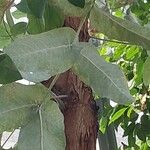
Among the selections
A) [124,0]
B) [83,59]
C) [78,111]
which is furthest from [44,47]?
[124,0]

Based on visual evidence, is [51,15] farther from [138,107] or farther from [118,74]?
[138,107]

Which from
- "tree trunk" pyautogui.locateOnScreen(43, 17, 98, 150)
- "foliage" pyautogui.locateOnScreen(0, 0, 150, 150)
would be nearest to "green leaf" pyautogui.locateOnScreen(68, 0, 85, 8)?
"foliage" pyautogui.locateOnScreen(0, 0, 150, 150)

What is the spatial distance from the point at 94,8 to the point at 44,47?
89 mm

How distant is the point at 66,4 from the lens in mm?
361

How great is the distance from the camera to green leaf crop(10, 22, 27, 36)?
0.45 m

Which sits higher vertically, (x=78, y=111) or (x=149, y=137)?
(x=78, y=111)

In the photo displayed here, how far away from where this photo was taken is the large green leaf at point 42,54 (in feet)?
0.94

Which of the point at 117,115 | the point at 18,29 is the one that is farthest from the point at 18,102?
the point at 117,115

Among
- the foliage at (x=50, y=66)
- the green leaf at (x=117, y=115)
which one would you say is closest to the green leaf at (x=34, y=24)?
the foliage at (x=50, y=66)

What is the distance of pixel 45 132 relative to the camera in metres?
0.32

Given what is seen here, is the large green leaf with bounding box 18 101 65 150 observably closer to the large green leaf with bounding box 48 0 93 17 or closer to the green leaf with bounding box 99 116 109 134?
the large green leaf with bounding box 48 0 93 17

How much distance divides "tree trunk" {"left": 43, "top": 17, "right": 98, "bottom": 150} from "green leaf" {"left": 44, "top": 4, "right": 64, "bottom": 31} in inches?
2.2

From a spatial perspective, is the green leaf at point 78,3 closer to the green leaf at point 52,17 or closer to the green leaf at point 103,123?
the green leaf at point 52,17

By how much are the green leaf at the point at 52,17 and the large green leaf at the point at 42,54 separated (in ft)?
0.16
